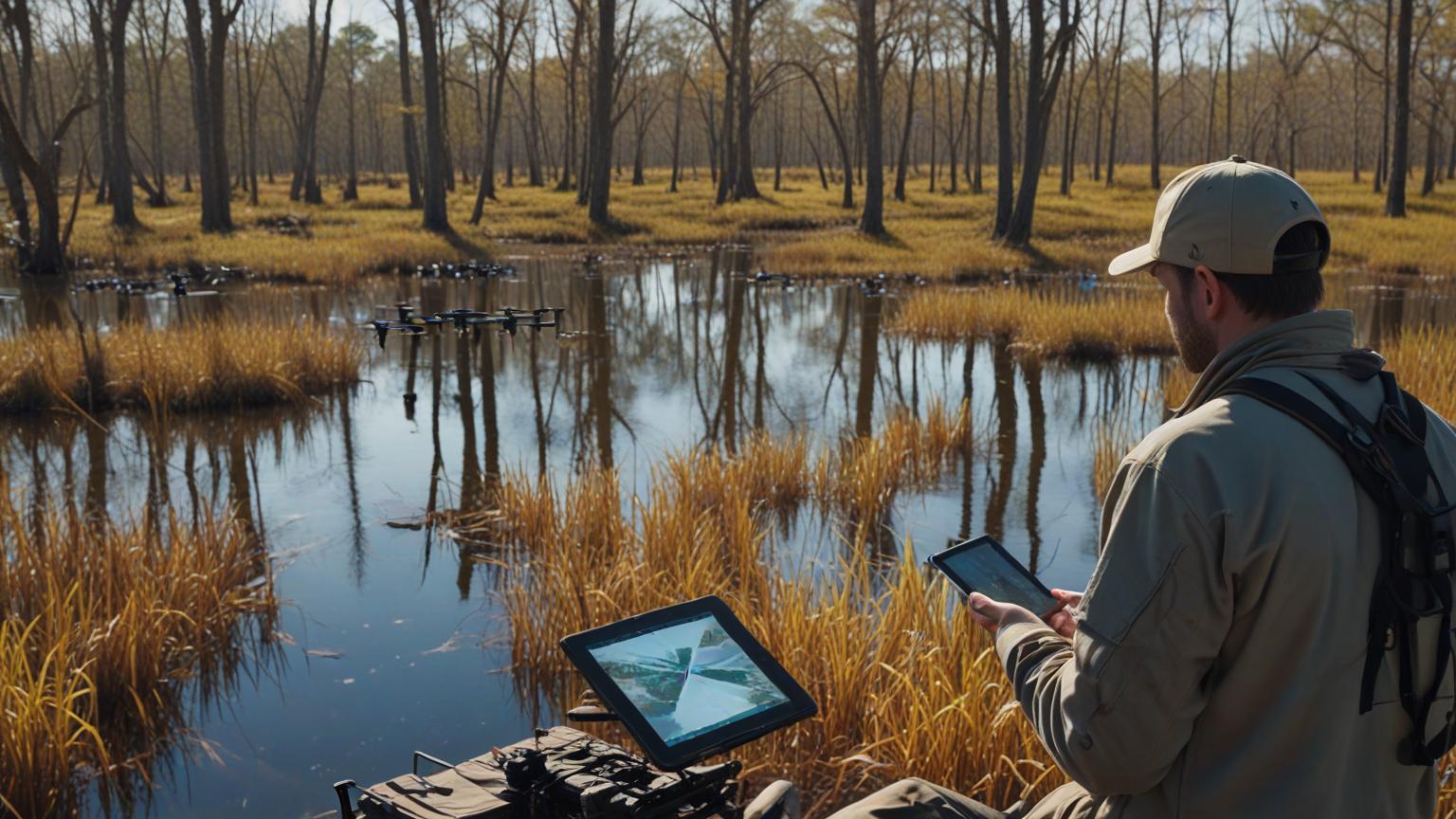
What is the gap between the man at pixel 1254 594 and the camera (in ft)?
5.53

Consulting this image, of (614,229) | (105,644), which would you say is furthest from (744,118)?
(105,644)

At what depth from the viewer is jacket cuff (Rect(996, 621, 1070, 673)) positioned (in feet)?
6.82

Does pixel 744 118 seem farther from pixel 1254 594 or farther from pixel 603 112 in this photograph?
pixel 1254 594

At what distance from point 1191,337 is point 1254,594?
1.55ft

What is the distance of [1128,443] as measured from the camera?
8227 mm

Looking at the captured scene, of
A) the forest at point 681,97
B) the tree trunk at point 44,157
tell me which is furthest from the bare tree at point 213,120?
the tree trunk at point 44,157

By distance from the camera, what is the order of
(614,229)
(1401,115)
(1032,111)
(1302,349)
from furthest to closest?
(614,229)
(1401,115)
(1032,111)
(1302,349)

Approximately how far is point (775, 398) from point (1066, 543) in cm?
469

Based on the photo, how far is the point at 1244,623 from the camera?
1.74m

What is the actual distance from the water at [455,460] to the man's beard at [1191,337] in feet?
11.0

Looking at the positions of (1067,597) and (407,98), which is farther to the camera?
(407,98)

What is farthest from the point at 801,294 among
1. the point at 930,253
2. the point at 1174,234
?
the point at 1174,234

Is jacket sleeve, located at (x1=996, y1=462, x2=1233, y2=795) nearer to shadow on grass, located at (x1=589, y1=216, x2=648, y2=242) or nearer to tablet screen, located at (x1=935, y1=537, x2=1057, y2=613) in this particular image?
tablet screen, located at (x1=935, y1=537, x2=1057, y2=613)

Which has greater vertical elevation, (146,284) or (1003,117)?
(1003,117)
